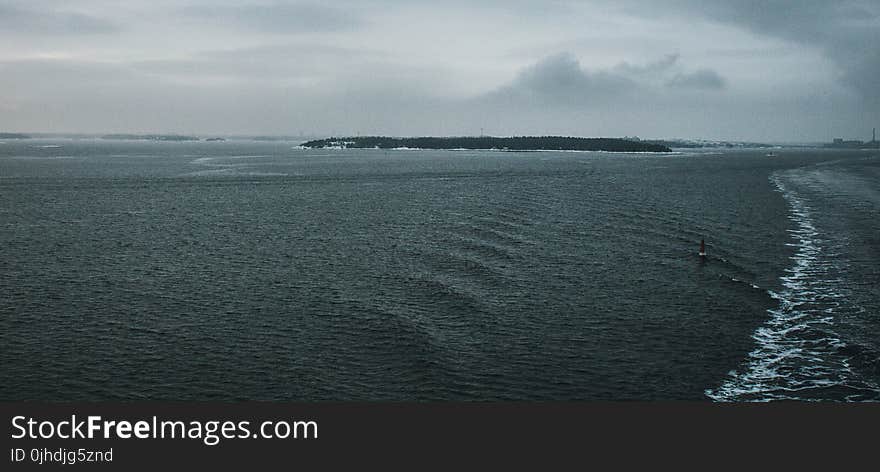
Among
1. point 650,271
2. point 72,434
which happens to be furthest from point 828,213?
point 72,434

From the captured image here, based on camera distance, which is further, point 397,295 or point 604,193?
point 604,193

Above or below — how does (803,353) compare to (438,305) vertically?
below

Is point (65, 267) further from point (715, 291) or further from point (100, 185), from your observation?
point (100, 185)

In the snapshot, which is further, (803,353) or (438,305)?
(438,305)

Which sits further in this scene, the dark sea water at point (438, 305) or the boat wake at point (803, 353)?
the dark sea water at point (438, 305)
